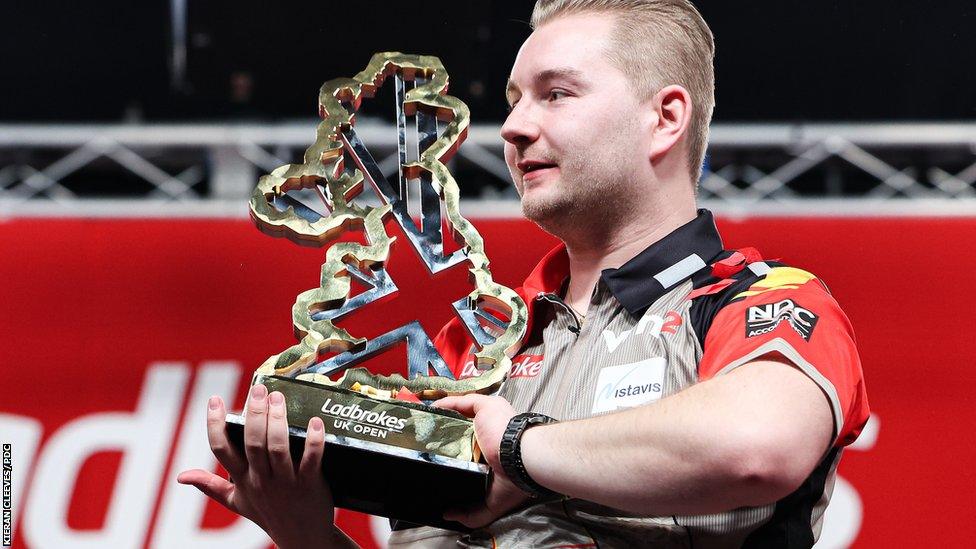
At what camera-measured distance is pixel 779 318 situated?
1.38 metres

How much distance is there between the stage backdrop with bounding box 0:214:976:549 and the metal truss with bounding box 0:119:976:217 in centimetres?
18

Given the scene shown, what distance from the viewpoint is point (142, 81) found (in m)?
4.12

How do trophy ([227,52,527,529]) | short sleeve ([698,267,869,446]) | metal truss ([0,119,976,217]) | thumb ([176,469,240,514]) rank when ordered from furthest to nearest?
metal truss ([0,119,976,217])
thumb ([176,469,240,514])
trophy ([227,52,527,529])
short sleeve ([698,267,869,446])

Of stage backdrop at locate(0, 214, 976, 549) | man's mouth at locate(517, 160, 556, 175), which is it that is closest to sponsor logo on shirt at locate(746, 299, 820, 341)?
man's mouth at locate(517, 160, 556, 175)

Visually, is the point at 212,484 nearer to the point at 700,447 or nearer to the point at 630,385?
the point at 630,385

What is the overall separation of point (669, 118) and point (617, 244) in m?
0.20

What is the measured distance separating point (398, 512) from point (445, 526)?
6 centimetres

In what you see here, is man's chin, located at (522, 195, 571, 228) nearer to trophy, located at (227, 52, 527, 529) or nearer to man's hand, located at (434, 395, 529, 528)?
trophy, located at (227, 52, 527, 529)

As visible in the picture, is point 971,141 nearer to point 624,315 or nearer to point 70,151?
point 624,315

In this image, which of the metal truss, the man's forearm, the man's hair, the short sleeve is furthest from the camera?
the metal truss

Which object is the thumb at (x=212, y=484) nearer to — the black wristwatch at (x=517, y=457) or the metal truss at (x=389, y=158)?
the black wristwatch at (x=517, y=457)

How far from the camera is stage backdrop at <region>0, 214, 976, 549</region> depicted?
2.93 metres

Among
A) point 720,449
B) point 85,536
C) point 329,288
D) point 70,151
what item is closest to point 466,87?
point 70,151

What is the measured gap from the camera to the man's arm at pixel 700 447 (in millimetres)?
1220
